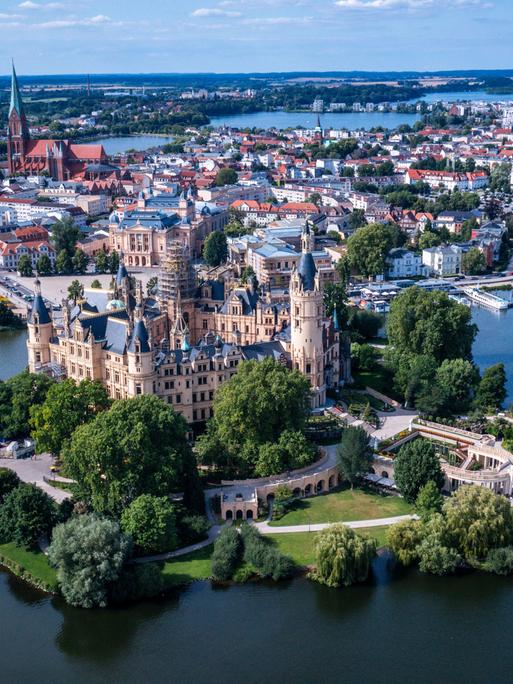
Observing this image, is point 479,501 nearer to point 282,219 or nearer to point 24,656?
point 24,656

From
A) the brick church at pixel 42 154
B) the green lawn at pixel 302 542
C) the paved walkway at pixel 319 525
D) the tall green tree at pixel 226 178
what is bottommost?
the green lawn at pixel 302 542

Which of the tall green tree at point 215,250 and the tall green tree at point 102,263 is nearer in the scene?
the tall green tree at point 102,263

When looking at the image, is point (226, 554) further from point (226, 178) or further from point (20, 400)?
point (226, 178)

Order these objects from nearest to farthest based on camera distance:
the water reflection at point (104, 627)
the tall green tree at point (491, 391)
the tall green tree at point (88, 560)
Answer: the water reflection at point (104, 627), the tall green tree at point (88, 560), the tall green tree at point (491, 391)

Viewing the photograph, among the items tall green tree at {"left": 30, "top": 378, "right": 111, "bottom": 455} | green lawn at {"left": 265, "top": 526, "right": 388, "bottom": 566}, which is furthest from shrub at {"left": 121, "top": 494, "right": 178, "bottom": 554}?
tall green tree at {"left": 30, "top": 378, "right": 111, "bottom": 455}

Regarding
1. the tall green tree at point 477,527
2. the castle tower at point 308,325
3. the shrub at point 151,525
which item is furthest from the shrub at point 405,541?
the castle tower at point 308,325

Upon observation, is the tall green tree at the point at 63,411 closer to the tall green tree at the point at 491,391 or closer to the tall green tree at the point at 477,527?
the tall green tree at the point at 477,527

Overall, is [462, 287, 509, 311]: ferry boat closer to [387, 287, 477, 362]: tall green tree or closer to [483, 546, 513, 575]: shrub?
[387, 287, 477, 362]: tall green tree

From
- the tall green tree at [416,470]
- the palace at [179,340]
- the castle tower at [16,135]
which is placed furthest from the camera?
the castle tower at [16,135]
